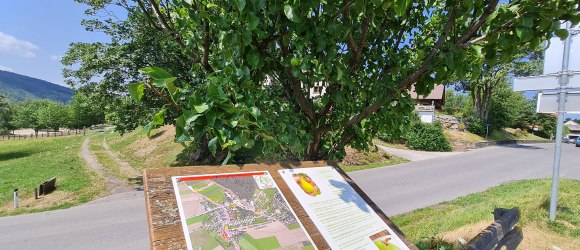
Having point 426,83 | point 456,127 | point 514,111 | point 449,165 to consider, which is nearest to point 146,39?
point 426,83

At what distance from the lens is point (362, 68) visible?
3275 mm

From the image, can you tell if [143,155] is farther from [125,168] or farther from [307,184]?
[307,184]

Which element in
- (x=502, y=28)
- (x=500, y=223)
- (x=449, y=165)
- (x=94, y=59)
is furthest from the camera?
(x=449, y=165)

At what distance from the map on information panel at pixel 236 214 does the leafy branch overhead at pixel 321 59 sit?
0.83 ft

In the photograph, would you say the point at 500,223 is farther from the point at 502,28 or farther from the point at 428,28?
the point at 502,28

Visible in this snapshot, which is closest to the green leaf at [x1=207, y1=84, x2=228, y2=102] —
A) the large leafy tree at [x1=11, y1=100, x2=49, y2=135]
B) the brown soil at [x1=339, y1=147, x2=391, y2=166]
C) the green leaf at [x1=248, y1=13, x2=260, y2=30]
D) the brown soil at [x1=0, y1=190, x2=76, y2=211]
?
the green leaf at [x1=248, y1=13, x2=260, y2=30]

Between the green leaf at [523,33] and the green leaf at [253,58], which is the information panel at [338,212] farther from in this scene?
the green leaf at [523,33]

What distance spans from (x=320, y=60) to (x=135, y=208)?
34.6ft

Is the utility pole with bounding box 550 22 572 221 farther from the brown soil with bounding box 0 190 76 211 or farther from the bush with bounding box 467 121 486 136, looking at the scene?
the bush with bounding box 467 121 486 136

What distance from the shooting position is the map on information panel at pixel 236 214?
1728mm

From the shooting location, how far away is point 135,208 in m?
10.9

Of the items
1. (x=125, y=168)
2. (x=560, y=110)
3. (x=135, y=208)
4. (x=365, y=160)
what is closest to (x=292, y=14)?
(x=560, y=110)

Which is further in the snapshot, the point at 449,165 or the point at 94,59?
the point at 449,165

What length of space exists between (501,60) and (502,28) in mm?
238
